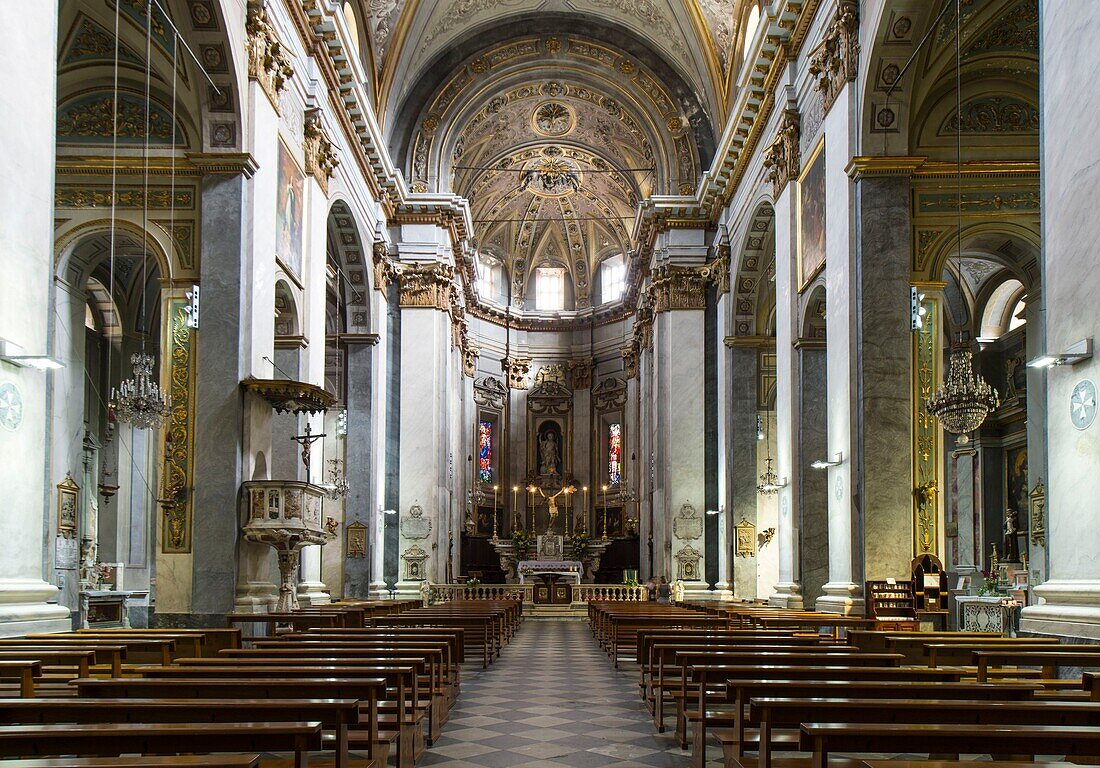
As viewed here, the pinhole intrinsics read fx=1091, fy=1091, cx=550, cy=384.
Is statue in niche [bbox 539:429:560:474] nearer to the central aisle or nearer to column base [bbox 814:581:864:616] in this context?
the central aisle

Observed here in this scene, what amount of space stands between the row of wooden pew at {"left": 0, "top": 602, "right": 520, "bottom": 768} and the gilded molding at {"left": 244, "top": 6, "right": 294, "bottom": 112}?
8.15m

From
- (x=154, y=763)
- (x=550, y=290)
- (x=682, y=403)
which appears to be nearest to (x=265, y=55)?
(x=154, y=763)

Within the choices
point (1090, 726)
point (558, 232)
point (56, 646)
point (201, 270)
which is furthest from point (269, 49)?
point (558, 232)

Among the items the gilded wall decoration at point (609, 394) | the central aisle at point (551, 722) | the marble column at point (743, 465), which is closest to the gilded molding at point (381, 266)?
the marble column at point (743, 465)

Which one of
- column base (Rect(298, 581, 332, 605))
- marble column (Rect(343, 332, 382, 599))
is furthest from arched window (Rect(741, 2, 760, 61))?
column base (Rect(298, 581, 332, 605))

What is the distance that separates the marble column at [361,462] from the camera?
78.7ft

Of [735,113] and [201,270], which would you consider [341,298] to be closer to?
[735,113]

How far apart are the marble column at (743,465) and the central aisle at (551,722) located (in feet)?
34.1

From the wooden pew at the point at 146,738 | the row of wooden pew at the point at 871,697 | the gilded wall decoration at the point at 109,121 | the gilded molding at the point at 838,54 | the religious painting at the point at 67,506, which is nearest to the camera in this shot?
the wooden pew at the point at 146,738

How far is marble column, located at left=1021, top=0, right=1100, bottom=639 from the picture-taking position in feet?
25.6

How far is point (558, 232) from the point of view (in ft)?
136

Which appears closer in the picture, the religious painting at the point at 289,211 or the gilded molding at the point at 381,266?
the religious painting at the point at 289,211

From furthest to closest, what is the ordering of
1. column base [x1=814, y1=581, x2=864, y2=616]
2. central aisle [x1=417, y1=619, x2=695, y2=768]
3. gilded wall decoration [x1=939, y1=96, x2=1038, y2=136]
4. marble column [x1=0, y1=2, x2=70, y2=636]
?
gilded wall decoration [x1=939, y1=96, x2=1038, y2=136]
column base [x1=814, y1=581, x2=864, y2=616]
marble column [x1=0, y1=2, x2=70, y2=636]
central aisle [x1=417, y1=619, x2=695, y2=768]

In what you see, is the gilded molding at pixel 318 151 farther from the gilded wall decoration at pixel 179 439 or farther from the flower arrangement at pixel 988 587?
the flower arrangement at pixel 988 587
